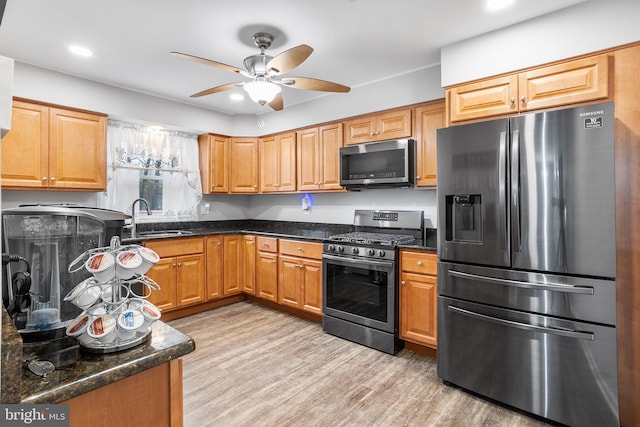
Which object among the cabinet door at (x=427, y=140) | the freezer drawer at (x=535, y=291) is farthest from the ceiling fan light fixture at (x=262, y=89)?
the freezer drawer at (x=535, y=291)

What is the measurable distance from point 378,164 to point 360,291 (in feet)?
3.96

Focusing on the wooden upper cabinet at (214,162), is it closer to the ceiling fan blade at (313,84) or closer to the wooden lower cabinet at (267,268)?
the wooden lower cabinet at (267,268)

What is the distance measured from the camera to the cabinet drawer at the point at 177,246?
11.9 feet

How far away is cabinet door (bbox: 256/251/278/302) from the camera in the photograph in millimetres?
4043

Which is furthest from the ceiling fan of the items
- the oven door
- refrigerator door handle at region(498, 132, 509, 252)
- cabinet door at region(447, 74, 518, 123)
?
the oven door

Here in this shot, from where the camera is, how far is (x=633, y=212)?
199cm

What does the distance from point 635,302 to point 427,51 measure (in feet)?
7.19

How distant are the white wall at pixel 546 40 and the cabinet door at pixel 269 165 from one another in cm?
236

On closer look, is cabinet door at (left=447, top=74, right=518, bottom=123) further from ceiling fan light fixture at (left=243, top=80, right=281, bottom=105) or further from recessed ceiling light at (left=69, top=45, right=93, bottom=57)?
recessed ceiling light at (left=69, top=45, right=93, bottom=57)

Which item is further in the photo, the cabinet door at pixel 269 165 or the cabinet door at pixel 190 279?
the cabinet door at pixel 269 165

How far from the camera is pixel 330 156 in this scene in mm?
3883

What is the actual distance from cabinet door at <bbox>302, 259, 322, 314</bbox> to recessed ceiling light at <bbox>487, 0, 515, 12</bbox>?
2.49m

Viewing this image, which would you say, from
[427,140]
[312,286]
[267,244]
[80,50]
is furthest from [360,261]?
Result: [80,50]

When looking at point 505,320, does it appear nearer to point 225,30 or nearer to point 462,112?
point 462,112
